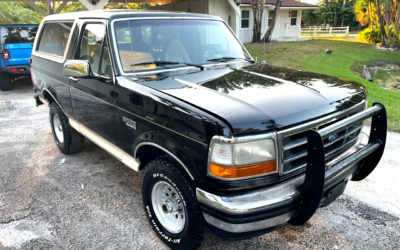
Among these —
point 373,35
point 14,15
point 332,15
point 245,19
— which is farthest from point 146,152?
point 332,15

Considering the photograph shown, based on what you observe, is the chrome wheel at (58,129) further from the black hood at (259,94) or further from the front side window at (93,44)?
the black hood at (259,94)

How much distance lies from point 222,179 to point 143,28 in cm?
205

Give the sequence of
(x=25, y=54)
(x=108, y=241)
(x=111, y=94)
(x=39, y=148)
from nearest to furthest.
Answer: (x=108, y=241)
(x=111, y=94)
(x=39, y=148)
(x=25, y=54)

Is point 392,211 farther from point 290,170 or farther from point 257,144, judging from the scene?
point 257,144

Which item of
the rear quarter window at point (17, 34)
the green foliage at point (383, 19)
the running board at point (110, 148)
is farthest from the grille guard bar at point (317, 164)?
the green foliage at point (383, 19)

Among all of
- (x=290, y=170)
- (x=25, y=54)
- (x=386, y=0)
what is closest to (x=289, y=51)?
(x=386, y=0)

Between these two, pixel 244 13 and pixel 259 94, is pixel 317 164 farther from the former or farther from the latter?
pixel 244 13

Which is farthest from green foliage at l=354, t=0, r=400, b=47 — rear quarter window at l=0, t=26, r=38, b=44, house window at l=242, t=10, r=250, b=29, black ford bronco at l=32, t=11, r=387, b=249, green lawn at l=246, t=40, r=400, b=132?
black ford bronco at l=32, t=11, r=387, b=249

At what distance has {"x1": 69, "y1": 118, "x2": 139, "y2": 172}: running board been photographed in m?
3.29

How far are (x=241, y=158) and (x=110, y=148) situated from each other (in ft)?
6.31

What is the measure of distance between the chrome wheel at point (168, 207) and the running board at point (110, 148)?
376 millimetres

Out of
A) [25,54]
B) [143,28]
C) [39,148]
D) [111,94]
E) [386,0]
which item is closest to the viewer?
[111,94]

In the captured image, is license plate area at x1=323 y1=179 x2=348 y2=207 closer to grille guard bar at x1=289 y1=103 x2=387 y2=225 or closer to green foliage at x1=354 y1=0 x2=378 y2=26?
grille guard bar at x1=289 y1=103 x2=387 y2=225

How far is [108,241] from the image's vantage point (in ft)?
10.2
